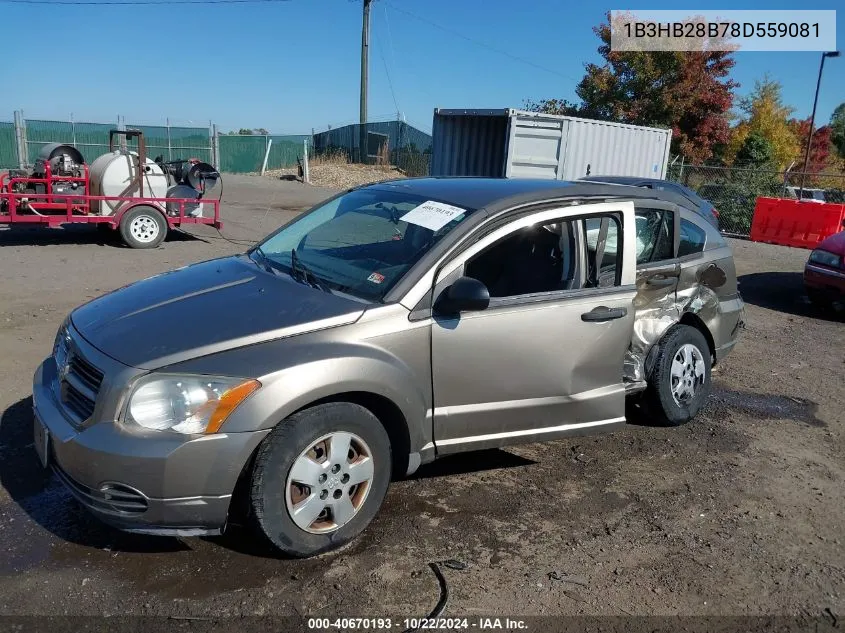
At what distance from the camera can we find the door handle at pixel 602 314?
409cm

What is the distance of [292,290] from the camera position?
12.0 feet

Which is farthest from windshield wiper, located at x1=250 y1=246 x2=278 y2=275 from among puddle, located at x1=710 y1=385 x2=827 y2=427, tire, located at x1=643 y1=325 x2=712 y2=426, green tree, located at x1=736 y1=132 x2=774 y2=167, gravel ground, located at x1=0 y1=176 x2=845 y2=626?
green tree, located at x1=736 y1=132 x2=774 y2=167

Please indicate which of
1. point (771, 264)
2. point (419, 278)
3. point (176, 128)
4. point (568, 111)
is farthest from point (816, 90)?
point (419, 278)

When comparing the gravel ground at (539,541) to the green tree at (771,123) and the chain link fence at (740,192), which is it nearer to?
the chain link fence at (740,192)

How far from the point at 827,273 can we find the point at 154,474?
357 inches

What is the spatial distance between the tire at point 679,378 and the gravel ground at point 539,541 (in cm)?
18

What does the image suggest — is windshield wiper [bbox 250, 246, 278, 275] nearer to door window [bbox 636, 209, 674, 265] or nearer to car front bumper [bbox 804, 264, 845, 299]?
door window [bbox 636, 209, 674, 265]

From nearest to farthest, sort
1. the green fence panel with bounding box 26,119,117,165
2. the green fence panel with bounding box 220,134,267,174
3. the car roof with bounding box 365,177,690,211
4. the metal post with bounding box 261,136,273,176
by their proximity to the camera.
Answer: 1. the car roof with bounding box 365,177,690,211
2. the green fence panel with bounding box 26,119,117,165
3. the green fence panel with bounding box 220,134,267,174
4. the metal post with bounding box 261,136,273,176

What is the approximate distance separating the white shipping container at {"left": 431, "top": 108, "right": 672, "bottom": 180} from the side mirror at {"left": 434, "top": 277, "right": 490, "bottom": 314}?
10.1 meters

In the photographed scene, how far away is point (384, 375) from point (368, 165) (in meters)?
30.2

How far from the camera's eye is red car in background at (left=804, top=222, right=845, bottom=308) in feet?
30.4

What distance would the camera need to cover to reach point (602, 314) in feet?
13.5

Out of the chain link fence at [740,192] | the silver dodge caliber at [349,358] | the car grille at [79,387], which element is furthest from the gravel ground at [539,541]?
the chain link fence at [740,192]

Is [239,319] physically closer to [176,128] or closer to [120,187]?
[120,187]
